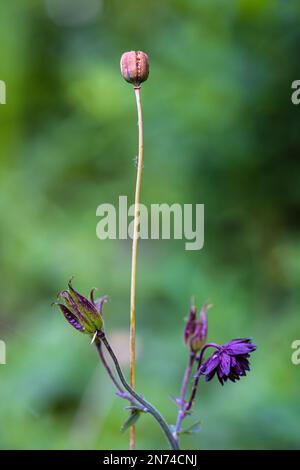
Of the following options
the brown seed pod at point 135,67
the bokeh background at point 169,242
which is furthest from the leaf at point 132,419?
the bokeh background at point 169,242

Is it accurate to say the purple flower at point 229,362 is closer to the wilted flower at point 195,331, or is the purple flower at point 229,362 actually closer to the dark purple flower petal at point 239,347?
the dark purple flower petal at point 239,347

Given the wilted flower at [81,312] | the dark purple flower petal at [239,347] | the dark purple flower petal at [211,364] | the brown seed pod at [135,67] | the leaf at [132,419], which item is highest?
the brown seed pod at [135,67]

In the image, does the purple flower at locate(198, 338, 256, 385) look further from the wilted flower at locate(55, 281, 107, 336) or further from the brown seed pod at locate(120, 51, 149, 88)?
the brown seed pod at locate(120, 51, 149, 88)

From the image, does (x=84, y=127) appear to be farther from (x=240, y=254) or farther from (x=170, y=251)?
(x=240, y=254)

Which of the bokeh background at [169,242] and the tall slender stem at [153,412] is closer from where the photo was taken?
the tall slender stem at [153,412]

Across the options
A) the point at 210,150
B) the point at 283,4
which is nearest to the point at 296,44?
the point at 283,4

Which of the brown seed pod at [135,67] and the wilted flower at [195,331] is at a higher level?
the brown seed pod at [135,67]
